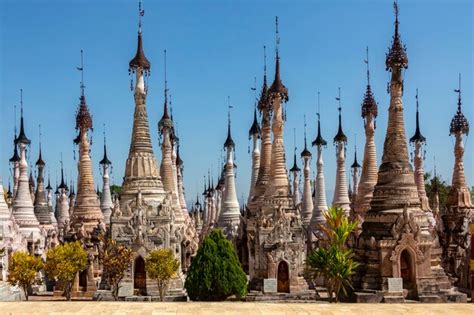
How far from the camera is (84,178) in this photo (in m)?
50.5

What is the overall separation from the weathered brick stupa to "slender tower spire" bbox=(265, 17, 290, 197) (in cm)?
577

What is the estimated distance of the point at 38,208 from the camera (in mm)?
62062

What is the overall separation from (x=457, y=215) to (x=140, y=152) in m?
21.9

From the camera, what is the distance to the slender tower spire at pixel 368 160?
44.5 meters

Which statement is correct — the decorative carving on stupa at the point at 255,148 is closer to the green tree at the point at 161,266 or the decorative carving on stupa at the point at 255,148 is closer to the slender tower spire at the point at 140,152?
the slender tower spire at the point at 140,152

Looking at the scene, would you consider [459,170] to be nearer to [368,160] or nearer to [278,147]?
[368,160]

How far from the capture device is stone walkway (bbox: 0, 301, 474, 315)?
20891 mm

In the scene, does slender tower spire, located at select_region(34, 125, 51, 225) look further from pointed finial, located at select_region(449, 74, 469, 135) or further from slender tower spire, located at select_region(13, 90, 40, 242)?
pointed finial, located at select_region(449, 74, 469, 135)

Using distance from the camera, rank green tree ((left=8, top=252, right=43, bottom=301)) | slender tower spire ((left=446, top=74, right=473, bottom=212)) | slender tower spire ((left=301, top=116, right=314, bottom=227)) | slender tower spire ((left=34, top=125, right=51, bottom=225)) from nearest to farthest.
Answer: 1. green tree ((left=8, top=252, right=43, bottom=301))
2. slender tower spire ((left=446, top=74, right=473, bottom=212))
3. slender tower spire ((left=301, top=116, right=314, bottom=227))
4. slender tower spire ((left=34, top=125, right=51, bottom=225))

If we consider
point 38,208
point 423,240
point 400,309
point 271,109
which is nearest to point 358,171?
point 271,109

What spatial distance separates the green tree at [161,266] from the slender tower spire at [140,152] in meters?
6.68

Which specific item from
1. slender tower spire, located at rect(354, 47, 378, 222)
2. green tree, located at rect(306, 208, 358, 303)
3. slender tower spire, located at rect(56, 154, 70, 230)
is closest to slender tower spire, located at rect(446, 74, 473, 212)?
slender tower spire, located at rect(354, 47, 378, 222)

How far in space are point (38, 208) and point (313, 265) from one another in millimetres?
37844

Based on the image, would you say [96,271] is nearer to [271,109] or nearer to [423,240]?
[271,109]
